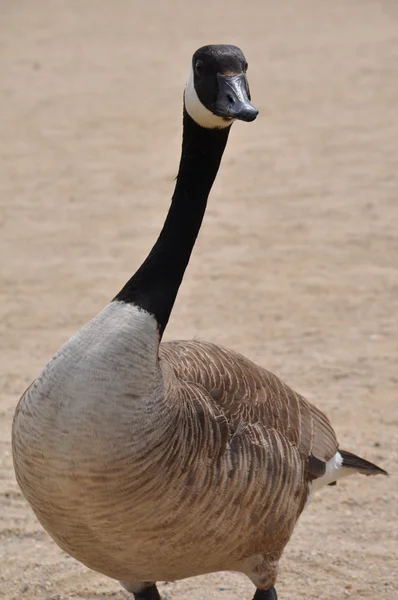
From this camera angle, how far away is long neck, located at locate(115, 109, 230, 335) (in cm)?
343

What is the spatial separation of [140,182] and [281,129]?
182 centimetres

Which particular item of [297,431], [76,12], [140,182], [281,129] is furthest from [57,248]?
[76,12]

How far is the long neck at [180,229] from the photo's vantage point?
343cm

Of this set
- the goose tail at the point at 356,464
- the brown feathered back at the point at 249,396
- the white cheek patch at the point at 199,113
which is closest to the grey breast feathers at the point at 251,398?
the brown feathered back at the point at 249,396

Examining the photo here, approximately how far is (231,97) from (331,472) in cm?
169

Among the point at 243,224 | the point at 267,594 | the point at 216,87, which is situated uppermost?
the point at 216,87

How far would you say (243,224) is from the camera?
813cm

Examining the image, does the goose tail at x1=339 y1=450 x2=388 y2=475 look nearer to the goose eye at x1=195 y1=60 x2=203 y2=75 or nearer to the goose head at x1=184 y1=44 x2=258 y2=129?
the goose head at x1=184 y1=44 x2=258 y2=129

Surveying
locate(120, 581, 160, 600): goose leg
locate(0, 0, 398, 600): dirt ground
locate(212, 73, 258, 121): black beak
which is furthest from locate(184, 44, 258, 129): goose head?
locate(0, 0, 398, 600): dirt ground

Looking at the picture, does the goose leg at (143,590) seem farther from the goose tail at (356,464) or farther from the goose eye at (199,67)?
the goose eye at (199,67)

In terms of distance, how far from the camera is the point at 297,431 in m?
3.92

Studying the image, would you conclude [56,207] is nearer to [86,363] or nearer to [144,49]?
[144,49]

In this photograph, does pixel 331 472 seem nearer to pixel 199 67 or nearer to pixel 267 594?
pixel 267 594

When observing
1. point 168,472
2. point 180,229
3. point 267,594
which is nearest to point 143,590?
point 267,594
